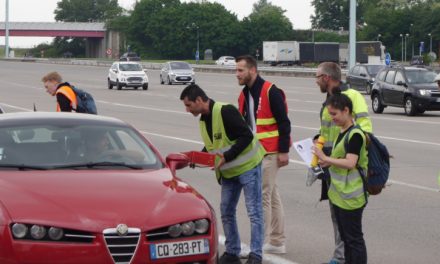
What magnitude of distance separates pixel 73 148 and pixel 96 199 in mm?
1300

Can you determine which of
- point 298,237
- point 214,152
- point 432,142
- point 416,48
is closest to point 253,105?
point 214,152

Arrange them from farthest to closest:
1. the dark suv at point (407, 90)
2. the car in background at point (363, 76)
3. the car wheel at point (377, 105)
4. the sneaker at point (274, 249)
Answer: the car in background at point (363, 76), the car wheel at point (377, 105), the dark suv at point (407, 90), the sneaker at point (274, 249)

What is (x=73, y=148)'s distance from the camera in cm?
821

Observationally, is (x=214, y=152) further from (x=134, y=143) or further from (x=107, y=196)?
(x=107, y=196)

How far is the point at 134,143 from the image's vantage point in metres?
8.61

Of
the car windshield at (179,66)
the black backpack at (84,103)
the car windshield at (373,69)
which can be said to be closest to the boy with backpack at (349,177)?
the black backpack at (84,103)

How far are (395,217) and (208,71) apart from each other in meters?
79.8

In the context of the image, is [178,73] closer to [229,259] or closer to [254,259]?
[229,259]

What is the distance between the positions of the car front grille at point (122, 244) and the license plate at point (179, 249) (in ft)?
0.41

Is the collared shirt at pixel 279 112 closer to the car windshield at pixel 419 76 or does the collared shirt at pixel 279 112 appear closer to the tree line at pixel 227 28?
the car windshield at pixel 419 76

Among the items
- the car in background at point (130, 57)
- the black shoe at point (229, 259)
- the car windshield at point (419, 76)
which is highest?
the car windshield at point (419, 76)

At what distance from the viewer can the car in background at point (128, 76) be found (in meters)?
54.4

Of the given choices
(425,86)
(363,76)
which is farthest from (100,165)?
(363,76)

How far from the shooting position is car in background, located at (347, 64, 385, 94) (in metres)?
47.3
